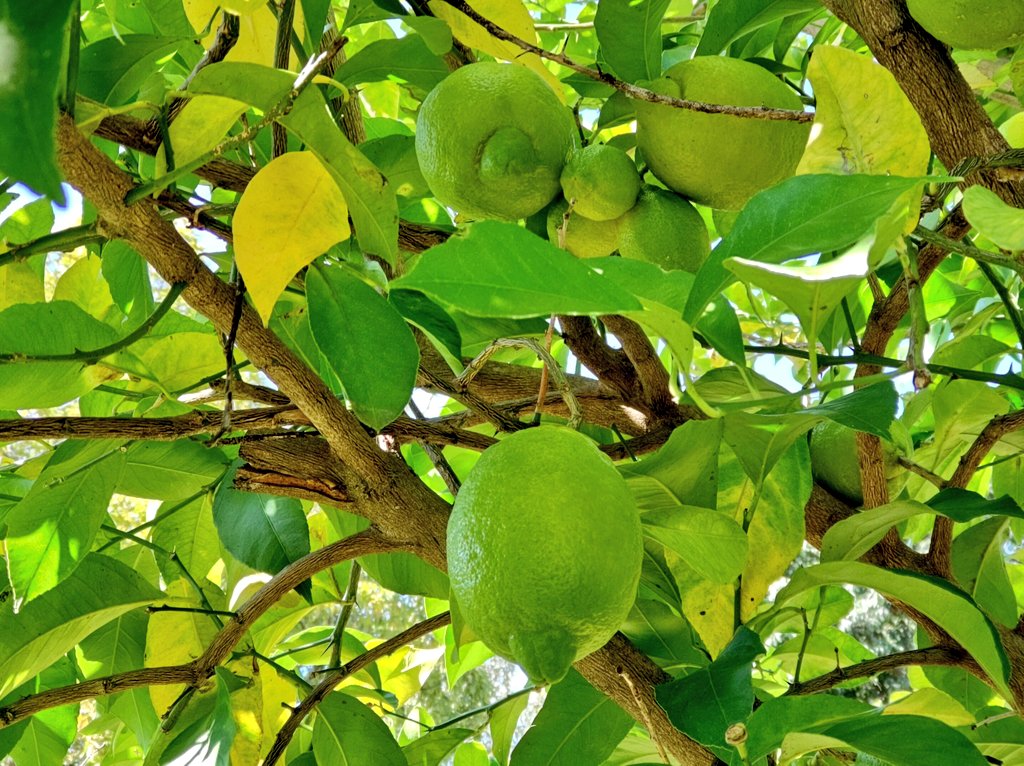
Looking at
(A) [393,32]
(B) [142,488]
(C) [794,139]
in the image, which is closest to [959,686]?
(C) [794,139]

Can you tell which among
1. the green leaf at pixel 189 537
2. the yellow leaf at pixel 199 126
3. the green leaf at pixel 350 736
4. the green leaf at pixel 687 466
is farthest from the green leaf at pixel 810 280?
the green leaf at pixel 189 537

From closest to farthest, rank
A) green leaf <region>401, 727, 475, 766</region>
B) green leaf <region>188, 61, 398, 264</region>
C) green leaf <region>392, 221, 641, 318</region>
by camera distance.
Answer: green leaf <region>392, 221, 641, 318</region> → green leaf <region>188, 61, 398, 264</region> → green leaf <region>401, 727, 475, 766</region>

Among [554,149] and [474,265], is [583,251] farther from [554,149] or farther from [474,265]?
[474,265]

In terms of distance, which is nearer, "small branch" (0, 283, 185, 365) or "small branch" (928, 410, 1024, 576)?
"small branch" (0, 283, 185, 365)

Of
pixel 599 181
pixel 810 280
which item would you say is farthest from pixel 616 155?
pixel 810 280

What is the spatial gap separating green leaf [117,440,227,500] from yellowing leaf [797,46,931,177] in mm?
474

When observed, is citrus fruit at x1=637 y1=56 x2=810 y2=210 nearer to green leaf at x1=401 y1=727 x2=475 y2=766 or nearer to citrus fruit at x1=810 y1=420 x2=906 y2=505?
citrus fruit at x1=810 y1=420 x2=906 y2=505

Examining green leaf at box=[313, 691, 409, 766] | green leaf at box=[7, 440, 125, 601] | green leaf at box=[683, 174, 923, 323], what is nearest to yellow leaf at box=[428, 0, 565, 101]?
green leaf at box=[683, 174, 923, 323]

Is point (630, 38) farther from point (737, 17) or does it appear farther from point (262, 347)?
point (262, 347)

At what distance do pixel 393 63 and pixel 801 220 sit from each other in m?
0.31

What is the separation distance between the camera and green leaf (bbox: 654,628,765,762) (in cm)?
41

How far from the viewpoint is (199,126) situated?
1.39 ft

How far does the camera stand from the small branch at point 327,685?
2.07 ft

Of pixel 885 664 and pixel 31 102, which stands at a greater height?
pixel 31 102
